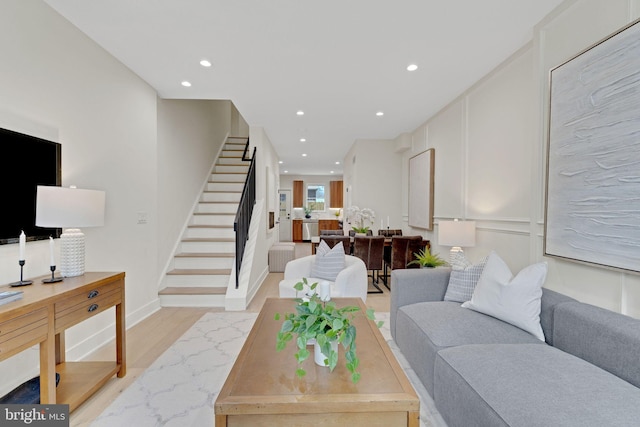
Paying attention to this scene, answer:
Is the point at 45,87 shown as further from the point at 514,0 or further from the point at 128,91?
the point at 514,0

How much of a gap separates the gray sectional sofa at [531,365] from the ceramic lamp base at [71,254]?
2.48 metres

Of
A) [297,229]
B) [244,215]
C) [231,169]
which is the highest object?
[231,169]

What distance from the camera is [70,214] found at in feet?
6.14

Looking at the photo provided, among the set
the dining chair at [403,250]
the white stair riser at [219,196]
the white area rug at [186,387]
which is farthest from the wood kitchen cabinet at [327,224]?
the white area rug at [186,387]

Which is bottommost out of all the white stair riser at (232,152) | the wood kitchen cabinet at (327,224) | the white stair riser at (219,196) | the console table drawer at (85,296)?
the wood kitchen cabinet at (327,224)

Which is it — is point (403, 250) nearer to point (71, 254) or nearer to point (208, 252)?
point (208, 252)

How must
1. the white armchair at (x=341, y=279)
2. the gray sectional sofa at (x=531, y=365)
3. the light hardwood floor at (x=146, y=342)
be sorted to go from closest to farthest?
the gray sectional sofa at (x=531, y=365) < the light hardwood floor at (x=146, y=342) < the white armchair at (x=341, y=279)

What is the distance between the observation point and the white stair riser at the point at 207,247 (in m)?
4.58

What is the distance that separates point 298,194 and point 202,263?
835 centimetres

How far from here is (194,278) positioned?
13.4 ft

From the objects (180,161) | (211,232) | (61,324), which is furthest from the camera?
(211,232)

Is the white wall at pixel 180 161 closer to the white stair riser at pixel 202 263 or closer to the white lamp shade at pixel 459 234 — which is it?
the white stair riser at pixel 202 263

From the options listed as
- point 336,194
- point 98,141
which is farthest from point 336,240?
point 336,194

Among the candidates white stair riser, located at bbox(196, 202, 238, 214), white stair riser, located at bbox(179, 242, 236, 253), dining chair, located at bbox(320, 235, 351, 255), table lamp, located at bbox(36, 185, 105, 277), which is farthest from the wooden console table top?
white stair riser, located at bbox(196, 202, 238, 214)
